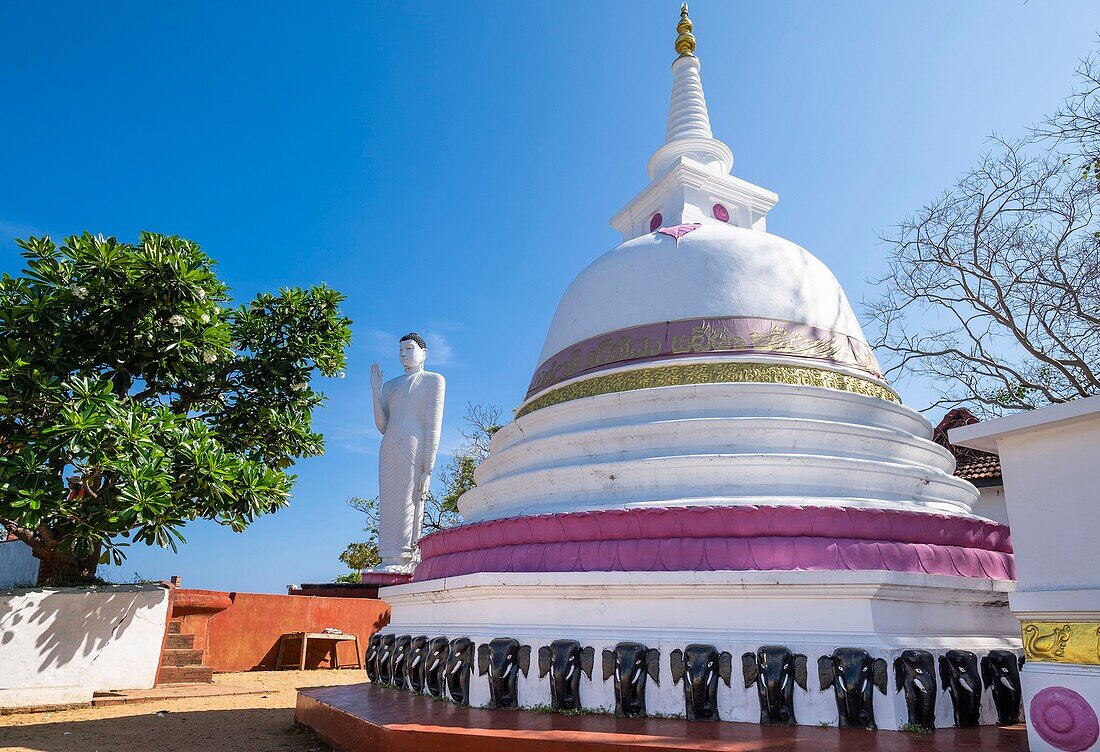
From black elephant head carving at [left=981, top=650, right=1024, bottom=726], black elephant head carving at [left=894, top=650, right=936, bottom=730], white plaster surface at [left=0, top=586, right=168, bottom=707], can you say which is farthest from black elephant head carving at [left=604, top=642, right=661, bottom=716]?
white plaster surface at [left=0, top=586, right=168, bottom=707]

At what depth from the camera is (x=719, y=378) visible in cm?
902

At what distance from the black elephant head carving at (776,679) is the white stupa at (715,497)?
84 mm

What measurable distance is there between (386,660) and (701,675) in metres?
4.19

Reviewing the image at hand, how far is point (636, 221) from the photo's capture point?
47.5 ft

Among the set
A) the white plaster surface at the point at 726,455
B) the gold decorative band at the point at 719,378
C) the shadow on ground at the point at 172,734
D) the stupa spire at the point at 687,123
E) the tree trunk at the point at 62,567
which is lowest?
the shadow on ground at the point at 172,734

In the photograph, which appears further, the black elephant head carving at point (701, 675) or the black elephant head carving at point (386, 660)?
the black elephant head carving at point (386, 660)

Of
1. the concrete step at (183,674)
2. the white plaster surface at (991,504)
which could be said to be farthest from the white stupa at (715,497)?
the white plaster surface at (991,504)

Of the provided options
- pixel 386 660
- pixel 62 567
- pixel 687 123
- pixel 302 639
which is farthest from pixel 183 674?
pixel 687 123

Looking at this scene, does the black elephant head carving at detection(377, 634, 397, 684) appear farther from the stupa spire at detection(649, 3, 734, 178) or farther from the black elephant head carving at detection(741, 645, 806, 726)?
the stupa spire at detection(649, 3, 734, 178)

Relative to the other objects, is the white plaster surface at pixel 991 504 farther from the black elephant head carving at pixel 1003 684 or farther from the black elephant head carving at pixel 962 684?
the black elephant head carving at pixel 962 684

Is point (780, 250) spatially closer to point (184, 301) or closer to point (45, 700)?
point (184, 301)

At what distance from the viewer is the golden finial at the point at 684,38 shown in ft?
53.9

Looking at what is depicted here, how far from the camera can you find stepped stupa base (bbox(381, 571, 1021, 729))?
19.5 ft

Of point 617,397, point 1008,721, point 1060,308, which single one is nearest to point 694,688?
point 1008,721
